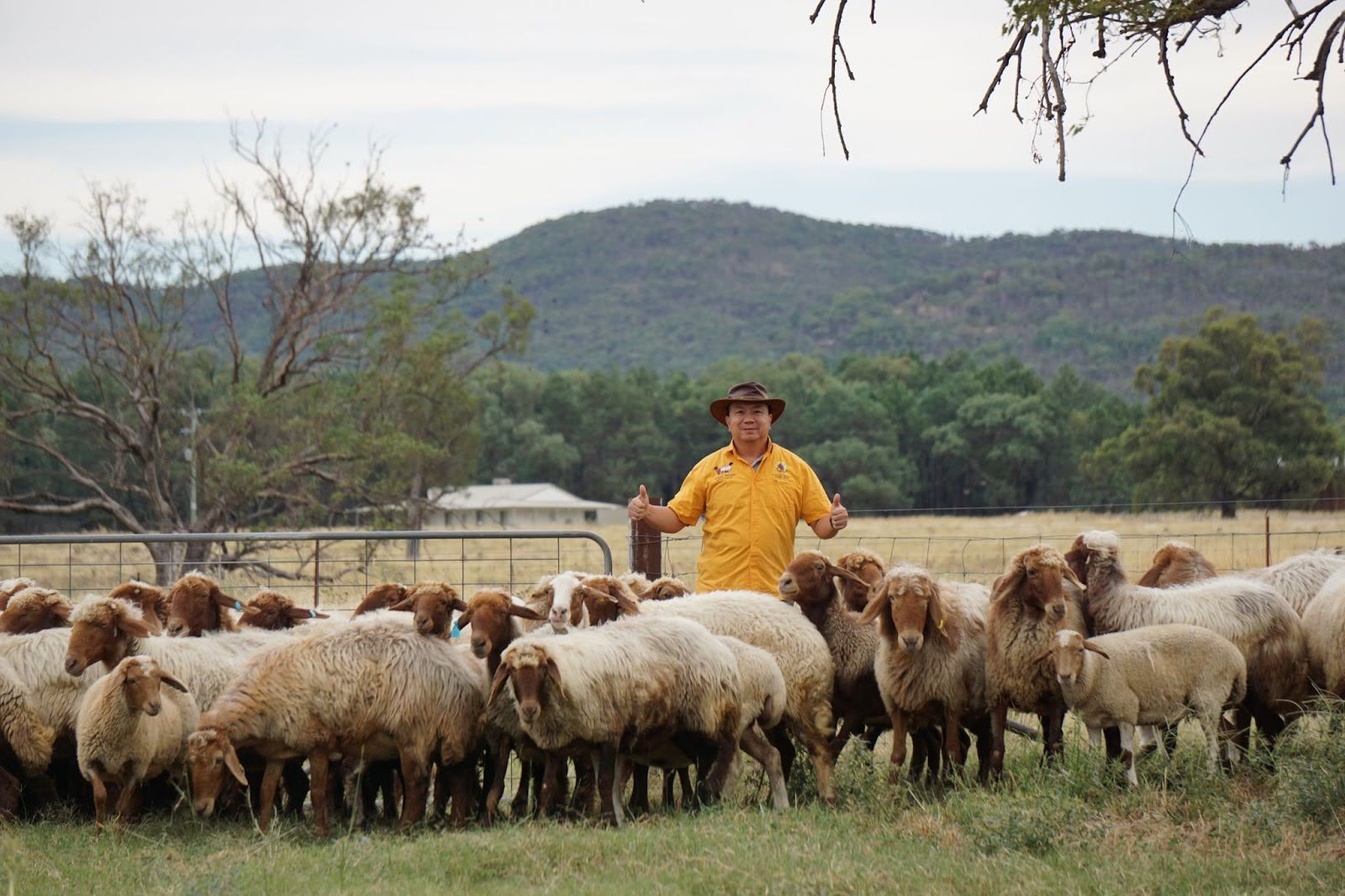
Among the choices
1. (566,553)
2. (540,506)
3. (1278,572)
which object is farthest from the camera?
(540,506)

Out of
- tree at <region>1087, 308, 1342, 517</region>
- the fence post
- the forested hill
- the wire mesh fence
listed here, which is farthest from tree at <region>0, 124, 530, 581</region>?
the forested hill

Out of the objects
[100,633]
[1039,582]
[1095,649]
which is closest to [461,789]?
[100,633]

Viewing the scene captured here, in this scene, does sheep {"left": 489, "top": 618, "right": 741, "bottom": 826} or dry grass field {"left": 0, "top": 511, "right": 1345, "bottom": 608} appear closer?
sheep {"left": 489, "top": 618, "right": 741, "bottom": 826}

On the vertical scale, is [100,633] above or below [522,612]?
below

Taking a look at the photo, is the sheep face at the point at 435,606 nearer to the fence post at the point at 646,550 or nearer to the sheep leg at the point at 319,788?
the sheep leg at the point at 319,788

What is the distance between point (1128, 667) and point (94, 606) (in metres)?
5.91

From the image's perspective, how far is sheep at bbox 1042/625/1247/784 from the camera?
8055 mm

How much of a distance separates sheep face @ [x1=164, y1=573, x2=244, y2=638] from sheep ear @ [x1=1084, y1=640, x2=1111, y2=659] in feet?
17.9

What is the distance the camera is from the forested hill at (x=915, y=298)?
142m

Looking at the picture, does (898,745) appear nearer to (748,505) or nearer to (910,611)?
(910,611)

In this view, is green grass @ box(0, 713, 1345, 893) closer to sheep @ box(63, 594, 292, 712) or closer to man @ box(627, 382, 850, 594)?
sheep @ box(63, 594, 292, 712)

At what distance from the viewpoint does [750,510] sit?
32.5 feet

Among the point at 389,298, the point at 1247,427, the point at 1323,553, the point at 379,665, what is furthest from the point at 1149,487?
the point at 379,665

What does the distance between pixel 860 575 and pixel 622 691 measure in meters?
2.48
